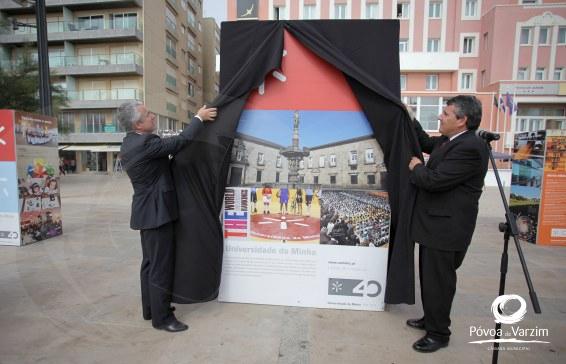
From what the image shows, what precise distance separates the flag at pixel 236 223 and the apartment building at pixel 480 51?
2344 centimetres

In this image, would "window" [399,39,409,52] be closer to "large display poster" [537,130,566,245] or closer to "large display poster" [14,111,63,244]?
"large display poster" [537,130,566,245]

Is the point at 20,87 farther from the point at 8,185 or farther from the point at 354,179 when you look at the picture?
the point at 354,179

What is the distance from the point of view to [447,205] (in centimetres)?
251

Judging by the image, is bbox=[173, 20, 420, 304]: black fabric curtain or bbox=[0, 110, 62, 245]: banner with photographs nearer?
bbox=[173, 20, 420, 304]: black fabric curtain

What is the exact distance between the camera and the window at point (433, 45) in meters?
27.0

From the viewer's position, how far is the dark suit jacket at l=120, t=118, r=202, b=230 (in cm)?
266

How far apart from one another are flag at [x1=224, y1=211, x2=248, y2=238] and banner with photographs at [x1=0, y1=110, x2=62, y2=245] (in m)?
4.24

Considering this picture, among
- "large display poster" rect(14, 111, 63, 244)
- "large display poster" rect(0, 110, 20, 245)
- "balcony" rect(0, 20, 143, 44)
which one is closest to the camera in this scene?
"large display poster" rect(0, 110, 20, 245)

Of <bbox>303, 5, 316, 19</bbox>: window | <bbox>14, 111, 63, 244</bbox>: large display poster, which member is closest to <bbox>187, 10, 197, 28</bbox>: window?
<bbox>303, 5, 316, 19</bbox>: window

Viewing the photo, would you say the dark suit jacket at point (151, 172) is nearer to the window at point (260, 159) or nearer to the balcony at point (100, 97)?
the window at point (260, 159)

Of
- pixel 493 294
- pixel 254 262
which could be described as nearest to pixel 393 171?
pixel 254 262

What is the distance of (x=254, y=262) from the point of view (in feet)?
10.6

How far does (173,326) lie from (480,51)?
3195cm

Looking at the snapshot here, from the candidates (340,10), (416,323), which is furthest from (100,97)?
(416,323)
